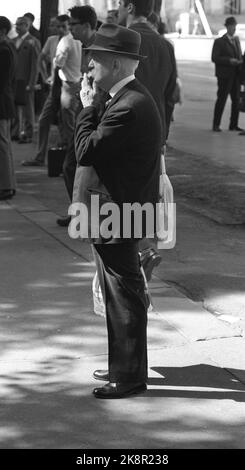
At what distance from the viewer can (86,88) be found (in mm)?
5469

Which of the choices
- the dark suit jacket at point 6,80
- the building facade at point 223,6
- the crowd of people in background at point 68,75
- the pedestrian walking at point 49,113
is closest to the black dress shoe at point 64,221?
the crowd of people in background at point 68,75

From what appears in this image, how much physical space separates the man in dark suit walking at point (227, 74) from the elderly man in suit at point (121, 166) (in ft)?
41.6

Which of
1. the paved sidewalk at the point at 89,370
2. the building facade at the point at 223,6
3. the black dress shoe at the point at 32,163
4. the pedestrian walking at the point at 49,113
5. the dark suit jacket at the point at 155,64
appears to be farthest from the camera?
the building facade at the point at 223,6

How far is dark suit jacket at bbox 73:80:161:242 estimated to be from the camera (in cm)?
511

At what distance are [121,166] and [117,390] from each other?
119cm

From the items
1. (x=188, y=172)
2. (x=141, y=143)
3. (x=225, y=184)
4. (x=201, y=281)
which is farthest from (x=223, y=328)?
(x=188, y=172)

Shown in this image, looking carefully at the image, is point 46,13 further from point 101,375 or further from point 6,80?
point 101,375

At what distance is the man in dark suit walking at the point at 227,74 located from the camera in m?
18.0

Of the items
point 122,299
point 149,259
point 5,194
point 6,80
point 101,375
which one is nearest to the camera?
point 122,299

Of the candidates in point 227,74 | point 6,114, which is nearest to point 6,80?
point 6,114

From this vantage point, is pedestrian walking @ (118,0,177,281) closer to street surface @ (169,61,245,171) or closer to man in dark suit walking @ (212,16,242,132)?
street surface @ (169,61,245,171)

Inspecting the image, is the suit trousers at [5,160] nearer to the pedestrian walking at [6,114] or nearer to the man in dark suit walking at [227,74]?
the pedestrian walking at [6,114]

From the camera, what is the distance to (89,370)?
583 cm
